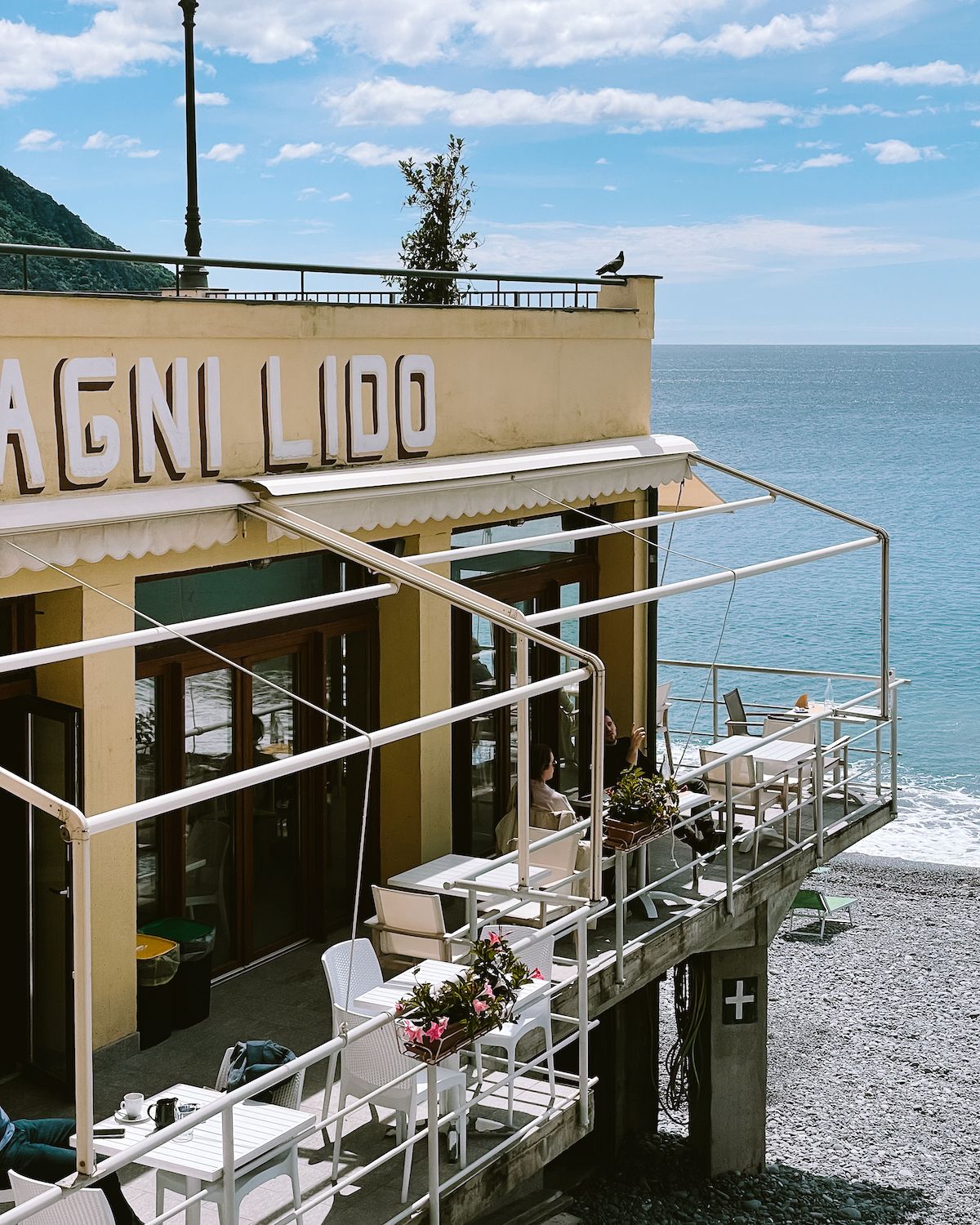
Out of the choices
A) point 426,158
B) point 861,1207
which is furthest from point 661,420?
point 861,1207

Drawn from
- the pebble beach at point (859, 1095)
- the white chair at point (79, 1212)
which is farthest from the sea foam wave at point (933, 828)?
the white chair at point (79, 1212)

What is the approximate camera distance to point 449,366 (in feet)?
38.7

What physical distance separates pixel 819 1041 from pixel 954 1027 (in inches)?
90.1

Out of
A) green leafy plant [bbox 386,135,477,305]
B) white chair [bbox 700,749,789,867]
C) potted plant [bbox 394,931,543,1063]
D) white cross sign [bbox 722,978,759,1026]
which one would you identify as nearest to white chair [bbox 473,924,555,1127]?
potted plant [bbox 394,931,543,1063]

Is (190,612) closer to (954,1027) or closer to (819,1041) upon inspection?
(819,1041)

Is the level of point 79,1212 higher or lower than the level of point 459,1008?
lower

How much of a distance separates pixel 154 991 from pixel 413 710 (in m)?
3.16

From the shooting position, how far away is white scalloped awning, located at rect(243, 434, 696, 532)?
995cm

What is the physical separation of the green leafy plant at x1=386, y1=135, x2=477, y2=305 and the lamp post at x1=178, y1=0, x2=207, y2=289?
1012 cm

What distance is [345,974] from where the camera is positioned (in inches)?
344

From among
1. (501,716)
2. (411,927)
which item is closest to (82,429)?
(411,927)

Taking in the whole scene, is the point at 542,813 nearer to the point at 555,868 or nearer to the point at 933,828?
the point at 555,868

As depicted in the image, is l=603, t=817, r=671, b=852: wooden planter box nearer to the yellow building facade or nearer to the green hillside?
the yellow building facade

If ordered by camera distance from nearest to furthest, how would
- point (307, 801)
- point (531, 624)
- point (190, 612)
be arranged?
point (531, 624) < point (190, 612) < point (307, 801)
